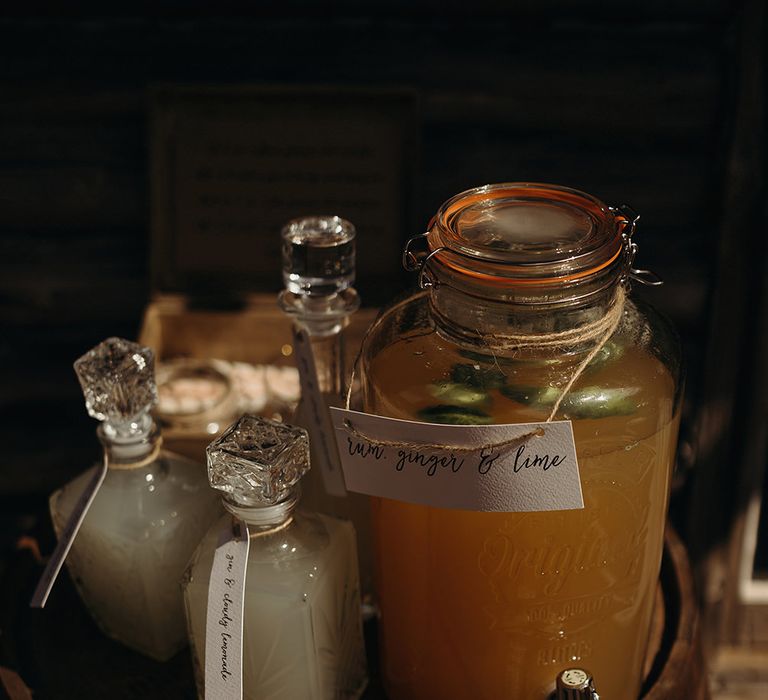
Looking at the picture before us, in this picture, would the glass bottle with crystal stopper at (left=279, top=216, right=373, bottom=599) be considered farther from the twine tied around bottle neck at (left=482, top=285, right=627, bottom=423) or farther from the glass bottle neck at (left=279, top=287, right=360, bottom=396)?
the twine tied around bottle neck at (left=482, top=285, right=627, bottom=423)

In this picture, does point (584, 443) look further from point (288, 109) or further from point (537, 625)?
point (288, 109)

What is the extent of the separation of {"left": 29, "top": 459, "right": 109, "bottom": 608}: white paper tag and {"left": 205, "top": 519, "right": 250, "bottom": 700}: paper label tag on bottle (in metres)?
0.14

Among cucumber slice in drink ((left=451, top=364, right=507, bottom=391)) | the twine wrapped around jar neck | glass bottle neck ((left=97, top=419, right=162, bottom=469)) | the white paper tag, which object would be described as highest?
the twine wrapped around jar neck

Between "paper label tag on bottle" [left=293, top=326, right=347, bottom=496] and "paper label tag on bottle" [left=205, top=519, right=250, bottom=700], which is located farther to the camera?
"paper label tag on bottle" [left=293, top=326, right=347, bottom=496]

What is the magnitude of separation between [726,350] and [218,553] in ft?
3.17

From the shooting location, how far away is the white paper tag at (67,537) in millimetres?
701

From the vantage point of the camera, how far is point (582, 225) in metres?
0.63

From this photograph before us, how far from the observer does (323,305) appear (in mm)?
744

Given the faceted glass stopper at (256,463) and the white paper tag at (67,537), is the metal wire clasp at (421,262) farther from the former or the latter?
the white paper tag at (67,537)

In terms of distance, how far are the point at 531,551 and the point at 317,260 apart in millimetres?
275

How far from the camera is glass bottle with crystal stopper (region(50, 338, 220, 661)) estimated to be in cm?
70

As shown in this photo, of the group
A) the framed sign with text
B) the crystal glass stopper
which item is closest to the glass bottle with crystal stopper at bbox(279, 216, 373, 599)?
the crystal glass stopper

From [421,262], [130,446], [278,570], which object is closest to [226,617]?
[278,570]

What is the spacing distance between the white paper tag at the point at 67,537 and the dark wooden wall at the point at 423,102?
1.87ft
